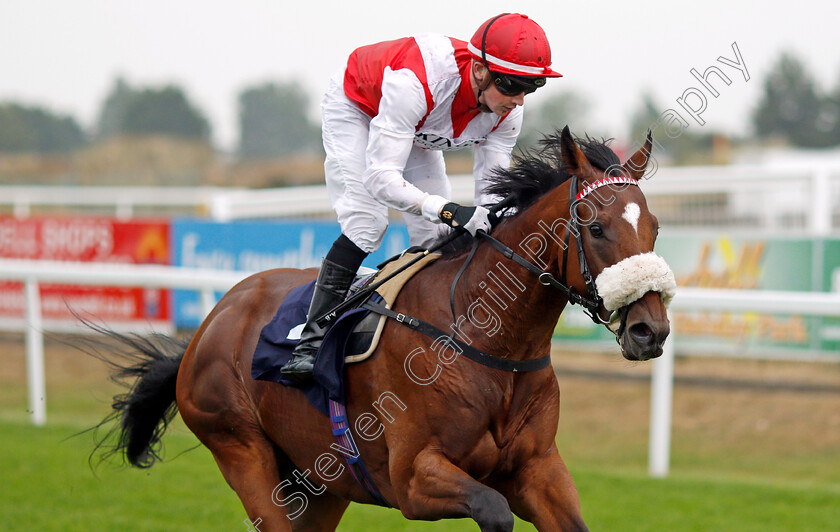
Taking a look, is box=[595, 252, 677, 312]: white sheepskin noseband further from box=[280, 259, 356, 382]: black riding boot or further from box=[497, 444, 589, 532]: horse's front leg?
box=[280, 259, 356, 382]: black riding boot

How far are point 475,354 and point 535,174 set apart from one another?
23.9 inches

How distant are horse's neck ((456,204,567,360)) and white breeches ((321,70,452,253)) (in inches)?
13.7

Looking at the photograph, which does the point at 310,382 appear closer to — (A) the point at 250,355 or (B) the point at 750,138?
(A) the point at 250,355

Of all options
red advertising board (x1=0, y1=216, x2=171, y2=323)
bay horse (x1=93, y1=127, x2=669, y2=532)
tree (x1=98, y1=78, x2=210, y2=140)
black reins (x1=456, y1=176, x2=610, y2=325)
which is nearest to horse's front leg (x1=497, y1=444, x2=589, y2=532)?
bay horse (x1=93, y1=127, x2=669, y2=532)

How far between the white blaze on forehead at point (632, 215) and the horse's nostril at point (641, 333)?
269 mm

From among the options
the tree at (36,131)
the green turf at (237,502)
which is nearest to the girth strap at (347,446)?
the green turf at (237,502)

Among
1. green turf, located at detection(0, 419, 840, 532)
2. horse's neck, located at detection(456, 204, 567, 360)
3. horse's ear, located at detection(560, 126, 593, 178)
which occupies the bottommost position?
green turf, located at detection(0, 419, 840, 532)

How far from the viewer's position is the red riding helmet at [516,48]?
2.85 m

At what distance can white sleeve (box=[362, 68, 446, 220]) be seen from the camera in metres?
2.96

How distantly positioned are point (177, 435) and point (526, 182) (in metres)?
4.54

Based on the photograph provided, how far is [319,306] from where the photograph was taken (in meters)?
3.26

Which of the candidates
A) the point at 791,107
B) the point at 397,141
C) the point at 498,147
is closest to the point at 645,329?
the point at 397,141

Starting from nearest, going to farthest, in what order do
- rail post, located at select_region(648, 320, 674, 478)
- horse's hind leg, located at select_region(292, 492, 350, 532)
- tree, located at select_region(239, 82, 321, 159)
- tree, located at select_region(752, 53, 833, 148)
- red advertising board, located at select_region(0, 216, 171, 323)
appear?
1. horse's hind leg, located at select_region(292, 492, 350, 532)
2. rail post, located at select_region(648, 320, 674, 478)
3. red advertising board, located at select_region(0, 216, 171, 323)
4. tree, located at select_region(752, 53, 833, 148)
5. tree, located at select_region(239, 82, 321, 159)

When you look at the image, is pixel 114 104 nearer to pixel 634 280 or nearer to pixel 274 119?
pixel 274 119
